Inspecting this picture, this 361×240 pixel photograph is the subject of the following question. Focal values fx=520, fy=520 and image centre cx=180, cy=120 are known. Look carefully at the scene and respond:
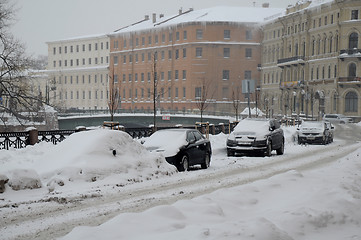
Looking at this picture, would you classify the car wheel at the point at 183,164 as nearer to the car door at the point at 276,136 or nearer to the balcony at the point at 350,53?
the car door at the point at 276,136

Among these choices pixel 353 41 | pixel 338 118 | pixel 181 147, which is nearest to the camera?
pixel 181 147

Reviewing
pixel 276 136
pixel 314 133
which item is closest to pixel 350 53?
pixel 314 133

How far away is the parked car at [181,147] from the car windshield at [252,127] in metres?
4.89

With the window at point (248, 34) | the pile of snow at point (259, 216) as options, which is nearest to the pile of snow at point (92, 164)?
the pile of snow at point (259, 216)

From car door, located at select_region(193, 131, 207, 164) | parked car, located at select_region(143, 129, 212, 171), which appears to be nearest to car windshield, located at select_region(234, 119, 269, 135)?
parked car, located at select_region(143, 129, 212, 171)

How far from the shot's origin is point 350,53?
7125 centimetres

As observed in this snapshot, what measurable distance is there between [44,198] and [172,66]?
86.7m

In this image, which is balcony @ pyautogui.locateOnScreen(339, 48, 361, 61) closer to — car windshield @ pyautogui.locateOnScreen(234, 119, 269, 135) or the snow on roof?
the snow on roof

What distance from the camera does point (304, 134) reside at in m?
33.9

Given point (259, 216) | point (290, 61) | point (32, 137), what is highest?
point (290, 61)

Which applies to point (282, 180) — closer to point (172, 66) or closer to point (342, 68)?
point (342, 68)

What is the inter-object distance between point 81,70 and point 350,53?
238ft

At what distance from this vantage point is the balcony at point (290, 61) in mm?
81912

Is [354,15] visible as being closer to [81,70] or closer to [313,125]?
[313,125]
